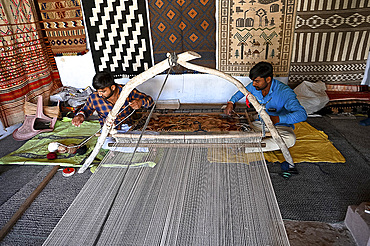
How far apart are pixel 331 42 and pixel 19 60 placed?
4518mm

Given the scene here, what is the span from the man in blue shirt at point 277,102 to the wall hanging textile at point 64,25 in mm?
2805

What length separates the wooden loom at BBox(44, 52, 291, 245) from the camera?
126 cm

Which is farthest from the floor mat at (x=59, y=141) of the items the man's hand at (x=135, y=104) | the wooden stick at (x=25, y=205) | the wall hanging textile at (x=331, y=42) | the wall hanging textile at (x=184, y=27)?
the wall hanging textile at (x=331, y=42)

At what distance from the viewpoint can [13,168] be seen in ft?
8.75

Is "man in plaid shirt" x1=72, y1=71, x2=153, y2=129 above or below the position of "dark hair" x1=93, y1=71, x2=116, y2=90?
below

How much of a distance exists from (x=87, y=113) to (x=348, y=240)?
2486 mm

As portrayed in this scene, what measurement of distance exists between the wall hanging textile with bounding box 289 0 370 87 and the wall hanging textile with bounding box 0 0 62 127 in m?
3.95

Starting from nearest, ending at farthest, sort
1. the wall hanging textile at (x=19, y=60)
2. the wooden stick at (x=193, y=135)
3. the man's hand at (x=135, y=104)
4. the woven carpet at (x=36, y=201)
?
1. the woven carpet at (x=36, y=201)
2. the wooden stick at (x=193, y=135)
3. the man's hand at (x=135, y=104)
4. the wall hanging textile at (x=19, y=60)

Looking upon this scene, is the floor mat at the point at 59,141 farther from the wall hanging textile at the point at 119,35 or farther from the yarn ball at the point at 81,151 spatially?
the wall hanging textile at the point at 119,35

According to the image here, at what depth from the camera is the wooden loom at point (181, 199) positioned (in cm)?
126

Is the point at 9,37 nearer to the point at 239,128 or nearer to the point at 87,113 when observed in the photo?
the point at 87,113

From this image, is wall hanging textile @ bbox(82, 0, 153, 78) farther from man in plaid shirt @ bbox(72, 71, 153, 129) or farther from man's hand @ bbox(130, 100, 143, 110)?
man's hand @ bbox(130, 100, 143, 110)

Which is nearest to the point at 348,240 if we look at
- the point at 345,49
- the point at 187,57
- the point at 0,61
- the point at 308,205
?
the point at 308,205

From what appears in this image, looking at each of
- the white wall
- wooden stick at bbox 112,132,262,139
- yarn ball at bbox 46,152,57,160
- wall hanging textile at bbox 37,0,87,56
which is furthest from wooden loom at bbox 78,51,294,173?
wall hanging textile at bbox 37,0,87,56
